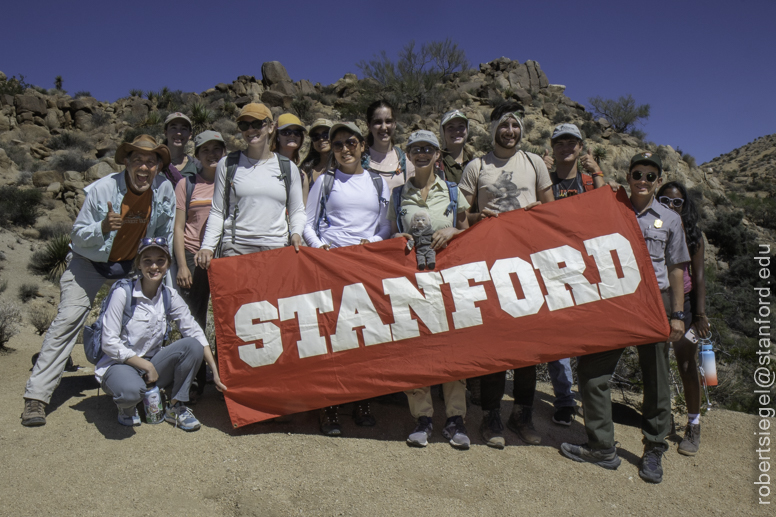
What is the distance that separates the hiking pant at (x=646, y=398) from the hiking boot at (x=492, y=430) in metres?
0.69

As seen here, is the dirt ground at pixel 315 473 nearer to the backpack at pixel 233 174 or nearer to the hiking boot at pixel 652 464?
the hiking boot at pixel 652 464

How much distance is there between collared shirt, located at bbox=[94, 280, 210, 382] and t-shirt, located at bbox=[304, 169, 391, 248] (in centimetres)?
125

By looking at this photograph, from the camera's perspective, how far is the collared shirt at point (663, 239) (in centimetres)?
392

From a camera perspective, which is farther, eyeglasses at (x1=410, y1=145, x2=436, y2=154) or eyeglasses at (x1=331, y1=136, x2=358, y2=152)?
eyeglasses at (x1=331, y1=136, x2=358, y2=152)

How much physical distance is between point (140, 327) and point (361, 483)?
A: 2.17 meters

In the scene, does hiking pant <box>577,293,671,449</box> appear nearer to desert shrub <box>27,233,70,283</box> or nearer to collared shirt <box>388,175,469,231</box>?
collared shirt <box>388,175,469,231</box>

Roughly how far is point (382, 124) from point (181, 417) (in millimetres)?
3148

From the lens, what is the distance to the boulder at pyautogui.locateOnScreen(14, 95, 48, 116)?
965 inches

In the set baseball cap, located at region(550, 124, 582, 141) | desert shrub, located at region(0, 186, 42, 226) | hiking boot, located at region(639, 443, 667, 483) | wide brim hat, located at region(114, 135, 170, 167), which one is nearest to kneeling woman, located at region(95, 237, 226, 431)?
wide brim hat, located at region(114, 135, 170, 167)

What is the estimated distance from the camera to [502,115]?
168 inches

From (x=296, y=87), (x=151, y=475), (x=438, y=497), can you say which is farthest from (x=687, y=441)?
(x=296, y=87)

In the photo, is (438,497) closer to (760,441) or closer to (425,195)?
(425,195)

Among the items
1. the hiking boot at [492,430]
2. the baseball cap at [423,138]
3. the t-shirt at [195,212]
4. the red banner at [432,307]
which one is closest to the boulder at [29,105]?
the t-shirt at [195,212]

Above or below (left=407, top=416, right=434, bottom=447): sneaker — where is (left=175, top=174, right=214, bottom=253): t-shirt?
above
